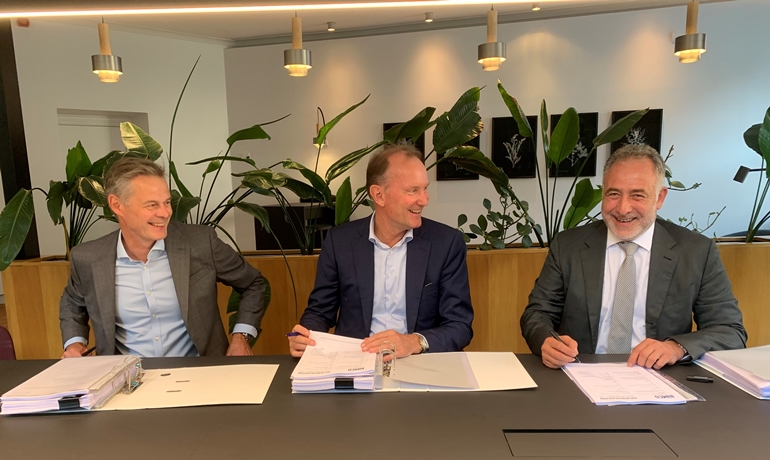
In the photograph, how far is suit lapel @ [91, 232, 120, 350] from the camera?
5.81 feet

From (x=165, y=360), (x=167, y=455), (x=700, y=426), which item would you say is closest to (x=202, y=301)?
(x=165, y=360)

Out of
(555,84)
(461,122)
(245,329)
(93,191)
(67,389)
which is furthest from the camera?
→ (555,84)

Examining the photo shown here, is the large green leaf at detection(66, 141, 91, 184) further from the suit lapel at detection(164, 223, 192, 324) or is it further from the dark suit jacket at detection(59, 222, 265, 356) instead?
the suit lapel at detection(164, 223, 192, 324)

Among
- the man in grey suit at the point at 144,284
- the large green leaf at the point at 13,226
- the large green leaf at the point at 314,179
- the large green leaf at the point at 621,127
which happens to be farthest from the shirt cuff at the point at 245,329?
the large green leaf at the point at 621,127

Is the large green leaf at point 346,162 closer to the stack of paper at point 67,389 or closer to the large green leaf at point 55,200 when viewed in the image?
the large green leaf at point 55,200

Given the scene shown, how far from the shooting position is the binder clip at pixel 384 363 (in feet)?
4.00

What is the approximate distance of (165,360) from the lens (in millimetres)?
1450

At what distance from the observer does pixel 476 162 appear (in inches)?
99.0

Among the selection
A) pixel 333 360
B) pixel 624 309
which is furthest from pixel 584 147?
pixel 333 360

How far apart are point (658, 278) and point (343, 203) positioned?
1482 millimetres

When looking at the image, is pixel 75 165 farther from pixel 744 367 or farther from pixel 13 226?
pixel 744 367

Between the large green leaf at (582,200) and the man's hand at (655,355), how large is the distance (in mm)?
1255

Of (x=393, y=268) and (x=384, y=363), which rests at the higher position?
(x=393, y=268)

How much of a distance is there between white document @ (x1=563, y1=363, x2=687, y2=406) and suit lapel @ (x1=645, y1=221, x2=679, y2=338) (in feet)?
1.45
